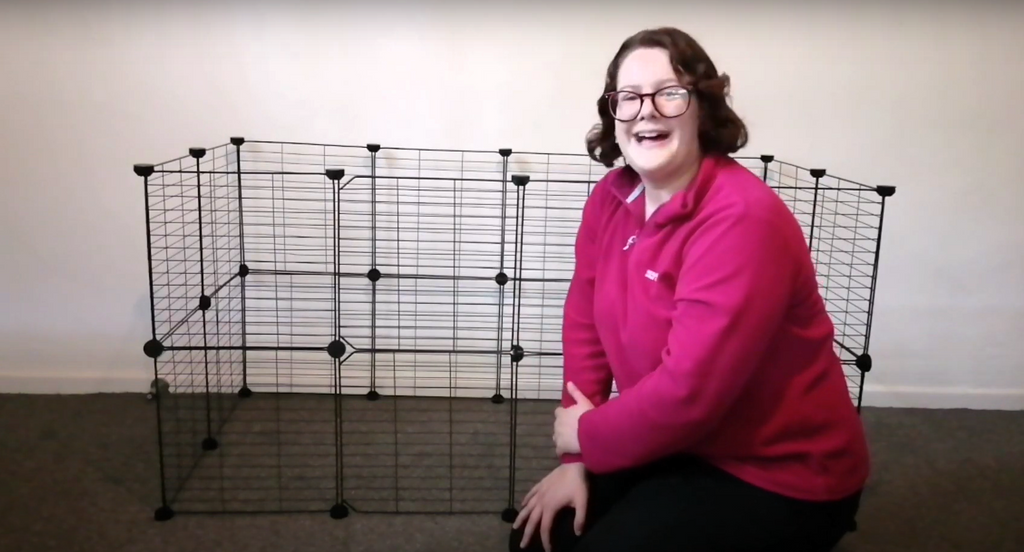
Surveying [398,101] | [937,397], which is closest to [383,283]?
[398,101]

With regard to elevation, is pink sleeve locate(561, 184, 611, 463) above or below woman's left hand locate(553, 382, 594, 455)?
above

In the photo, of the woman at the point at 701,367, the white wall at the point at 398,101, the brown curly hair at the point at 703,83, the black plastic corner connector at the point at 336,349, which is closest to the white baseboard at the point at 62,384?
the white wall at the point at 398,101

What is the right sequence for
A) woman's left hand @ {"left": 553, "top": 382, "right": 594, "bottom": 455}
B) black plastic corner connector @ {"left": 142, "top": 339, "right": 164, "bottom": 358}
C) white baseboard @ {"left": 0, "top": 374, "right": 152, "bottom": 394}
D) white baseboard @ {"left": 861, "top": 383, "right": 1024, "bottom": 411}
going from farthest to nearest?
1. white baseboard @ {"left": 861, "top": 383, "right": 1024, "bottom": 411}
2. white baseboard @ {"left": 0, "top": 374, "right": 152, "bottom": 394}
3. black plastic corner connector @ {"left": 142, "top": 339, "right": 164, "bottom": 358}
4. woman's left hand @ {"left": 553, "top": 382, "right": 594, "bottom": 455}

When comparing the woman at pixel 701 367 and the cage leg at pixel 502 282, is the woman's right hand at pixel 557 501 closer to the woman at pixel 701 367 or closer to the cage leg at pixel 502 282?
the woman at pixel 701 367

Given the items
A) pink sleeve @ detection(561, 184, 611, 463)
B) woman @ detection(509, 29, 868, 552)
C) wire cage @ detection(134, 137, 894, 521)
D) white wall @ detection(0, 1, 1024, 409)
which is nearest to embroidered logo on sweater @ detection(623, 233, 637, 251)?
woman @ detection(509, 29, 868, 552)

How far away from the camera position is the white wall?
2344 millimetres

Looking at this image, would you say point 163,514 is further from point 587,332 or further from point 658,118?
point 658,118

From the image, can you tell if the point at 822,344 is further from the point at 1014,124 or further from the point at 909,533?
the point at 1014,124

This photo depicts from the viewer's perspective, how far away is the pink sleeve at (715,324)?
1063 mm

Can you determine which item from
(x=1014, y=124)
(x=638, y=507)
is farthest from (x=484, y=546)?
(x=1014, y=124)

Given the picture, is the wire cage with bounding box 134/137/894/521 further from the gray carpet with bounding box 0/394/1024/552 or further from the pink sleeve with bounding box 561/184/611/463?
the pink sleeve with bounding box 561/184/611/463

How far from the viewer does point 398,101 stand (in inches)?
94.4

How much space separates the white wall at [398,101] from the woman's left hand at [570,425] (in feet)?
4.01

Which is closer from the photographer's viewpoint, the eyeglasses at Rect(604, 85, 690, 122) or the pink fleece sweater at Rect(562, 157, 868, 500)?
the pink fleece sweater at Rect(562, 157, 868, 500)
